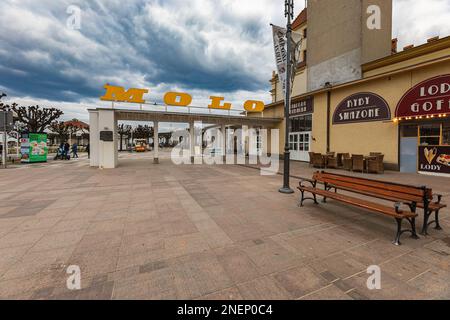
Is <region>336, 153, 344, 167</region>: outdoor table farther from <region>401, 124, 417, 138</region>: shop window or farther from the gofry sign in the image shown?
the gofry sign

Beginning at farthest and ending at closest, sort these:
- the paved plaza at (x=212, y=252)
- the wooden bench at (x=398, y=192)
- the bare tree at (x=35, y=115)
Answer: the bare tree at (x=35, y=115), the wooden bench at (x=398, y=192), the paved plaza at (x=212, y=252)

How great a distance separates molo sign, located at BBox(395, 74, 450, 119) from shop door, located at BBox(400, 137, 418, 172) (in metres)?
1.31

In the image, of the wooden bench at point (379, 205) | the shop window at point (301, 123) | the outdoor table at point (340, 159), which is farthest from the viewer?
the shop window at point (301, 123)

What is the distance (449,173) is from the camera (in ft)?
31.6

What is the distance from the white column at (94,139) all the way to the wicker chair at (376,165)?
55.2ft

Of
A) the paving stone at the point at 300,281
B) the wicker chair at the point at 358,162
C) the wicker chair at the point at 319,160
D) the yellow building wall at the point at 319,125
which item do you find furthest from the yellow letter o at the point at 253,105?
the paving stone at the point at 300,281

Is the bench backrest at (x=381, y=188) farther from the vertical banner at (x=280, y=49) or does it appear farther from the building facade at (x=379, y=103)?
the building facade at (x=379, y=103)

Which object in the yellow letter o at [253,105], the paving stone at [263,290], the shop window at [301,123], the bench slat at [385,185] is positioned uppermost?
the yellow letter o at [253,105]

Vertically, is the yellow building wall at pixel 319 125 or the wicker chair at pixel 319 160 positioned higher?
the yellow building wall at pixel 319 125

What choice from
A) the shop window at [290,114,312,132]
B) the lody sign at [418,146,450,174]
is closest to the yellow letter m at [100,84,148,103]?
the shop window at [290,114,312,132]

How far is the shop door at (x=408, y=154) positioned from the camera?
10.7 meters

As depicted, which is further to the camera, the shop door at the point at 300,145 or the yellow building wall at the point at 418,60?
the shop door at the point at 300,145

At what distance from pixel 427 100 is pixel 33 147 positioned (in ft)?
86.1
